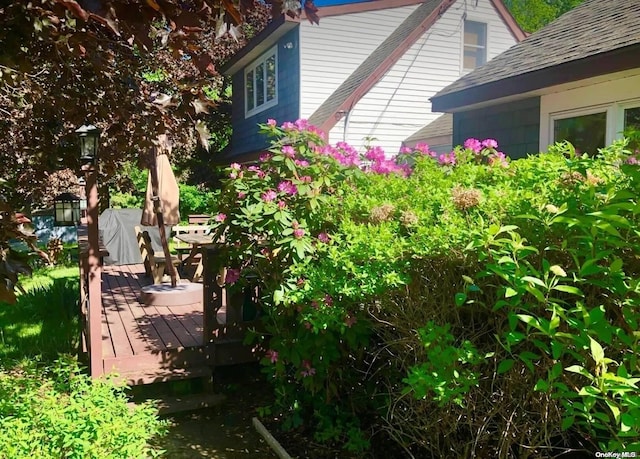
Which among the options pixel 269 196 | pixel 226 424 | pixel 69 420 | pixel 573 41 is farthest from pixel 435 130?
pixel 69 420

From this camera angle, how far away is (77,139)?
15.9 feet

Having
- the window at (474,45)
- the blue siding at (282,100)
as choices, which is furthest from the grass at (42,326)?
the window at (474,45)

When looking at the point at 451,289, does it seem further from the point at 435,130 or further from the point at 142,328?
the point at 435,130

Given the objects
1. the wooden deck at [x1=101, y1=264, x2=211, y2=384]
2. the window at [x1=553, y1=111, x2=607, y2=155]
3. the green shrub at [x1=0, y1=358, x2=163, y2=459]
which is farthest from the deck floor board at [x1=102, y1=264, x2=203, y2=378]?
the window at [x1=553, y1=111, x2=607, y2=155]

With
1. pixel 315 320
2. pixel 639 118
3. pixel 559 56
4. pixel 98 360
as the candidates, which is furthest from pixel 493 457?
pixel 559 56

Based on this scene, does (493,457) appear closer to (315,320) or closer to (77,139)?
(315,320)

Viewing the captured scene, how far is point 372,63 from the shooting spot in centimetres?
1319

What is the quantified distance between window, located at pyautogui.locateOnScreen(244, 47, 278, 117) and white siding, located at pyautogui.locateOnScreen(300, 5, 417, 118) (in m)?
1.48

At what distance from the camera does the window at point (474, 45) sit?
1430 centimetres

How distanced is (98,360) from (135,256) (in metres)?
8.92

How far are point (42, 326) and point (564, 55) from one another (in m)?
7.28

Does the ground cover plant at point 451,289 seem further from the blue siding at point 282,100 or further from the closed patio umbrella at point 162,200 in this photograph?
the blue siding at point 282,100

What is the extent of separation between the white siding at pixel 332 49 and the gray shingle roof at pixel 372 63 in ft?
0.79

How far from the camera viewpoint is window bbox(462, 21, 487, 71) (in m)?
14.3
